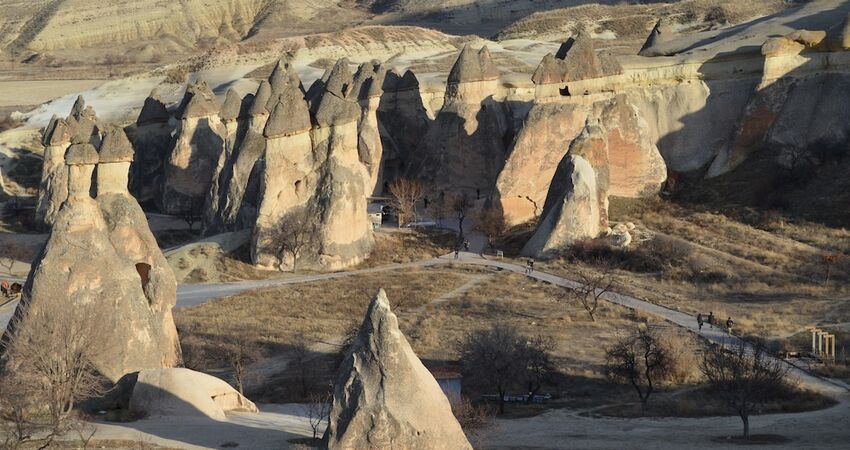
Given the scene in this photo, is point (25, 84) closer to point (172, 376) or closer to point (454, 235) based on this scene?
point (454, 235)

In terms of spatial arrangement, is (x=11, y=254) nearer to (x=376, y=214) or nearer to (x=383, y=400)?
(x=376, y=214)

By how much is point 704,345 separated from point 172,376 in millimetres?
11203

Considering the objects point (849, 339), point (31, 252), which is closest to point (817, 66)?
point (849, 339)

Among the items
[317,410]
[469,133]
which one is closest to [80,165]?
[317,410]

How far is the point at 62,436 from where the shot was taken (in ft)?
68.2

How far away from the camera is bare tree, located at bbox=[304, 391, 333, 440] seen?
845 inches

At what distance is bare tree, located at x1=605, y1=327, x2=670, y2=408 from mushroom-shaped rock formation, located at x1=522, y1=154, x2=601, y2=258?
12157 mm

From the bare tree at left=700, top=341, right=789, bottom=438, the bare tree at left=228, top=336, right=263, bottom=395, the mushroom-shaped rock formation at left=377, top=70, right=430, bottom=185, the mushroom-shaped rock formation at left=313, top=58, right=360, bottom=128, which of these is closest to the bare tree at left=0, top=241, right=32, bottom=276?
the mushroom-shaped rock formation at left=313, top=58, right=360, bottom=128

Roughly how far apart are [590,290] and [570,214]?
661 cm

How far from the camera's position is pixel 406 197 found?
154ft

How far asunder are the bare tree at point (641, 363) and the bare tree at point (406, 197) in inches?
735

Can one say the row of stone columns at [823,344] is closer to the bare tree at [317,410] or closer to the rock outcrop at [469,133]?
the bare tree at [317,410]

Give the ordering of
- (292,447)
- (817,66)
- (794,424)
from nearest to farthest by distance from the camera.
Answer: (292,447)
(794,424)
(817,66)

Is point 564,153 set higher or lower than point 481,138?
lower
